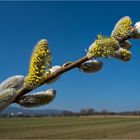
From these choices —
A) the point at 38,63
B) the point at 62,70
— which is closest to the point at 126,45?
the point at 62,70

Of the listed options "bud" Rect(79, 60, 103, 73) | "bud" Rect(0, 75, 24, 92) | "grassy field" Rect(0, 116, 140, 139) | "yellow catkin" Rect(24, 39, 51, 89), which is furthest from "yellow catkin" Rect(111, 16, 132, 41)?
"grassy field" Rect(0, 116, 140, 139)

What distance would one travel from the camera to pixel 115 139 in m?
56.0

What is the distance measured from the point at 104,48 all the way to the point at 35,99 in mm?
326

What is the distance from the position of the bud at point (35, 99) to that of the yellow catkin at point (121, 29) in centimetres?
34

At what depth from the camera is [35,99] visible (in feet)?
4.97

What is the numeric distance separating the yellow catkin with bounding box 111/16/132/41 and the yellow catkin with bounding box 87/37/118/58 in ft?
0.08

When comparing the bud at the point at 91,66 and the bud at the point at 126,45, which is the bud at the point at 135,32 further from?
the bud at the point at 91,66

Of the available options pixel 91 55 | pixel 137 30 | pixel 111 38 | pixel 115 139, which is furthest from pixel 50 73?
pixel 115 139

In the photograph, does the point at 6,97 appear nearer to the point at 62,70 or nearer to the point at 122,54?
the point at 62,70

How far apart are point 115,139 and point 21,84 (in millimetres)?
55711

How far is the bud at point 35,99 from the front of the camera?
150cm

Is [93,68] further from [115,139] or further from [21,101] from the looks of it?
[115,139]

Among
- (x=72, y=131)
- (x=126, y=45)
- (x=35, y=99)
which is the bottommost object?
(x=35, y=99)

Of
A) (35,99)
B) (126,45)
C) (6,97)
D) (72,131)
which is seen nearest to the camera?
(6,97)
